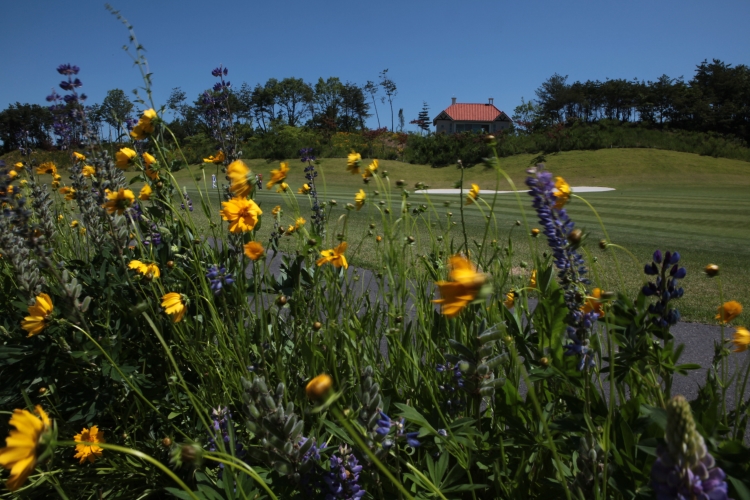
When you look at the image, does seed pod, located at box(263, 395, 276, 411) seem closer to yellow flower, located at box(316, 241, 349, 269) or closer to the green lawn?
yellow flower, located at box(316, 241, 349, 269)

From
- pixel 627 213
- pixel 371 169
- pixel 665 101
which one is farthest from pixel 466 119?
pixel 371 169

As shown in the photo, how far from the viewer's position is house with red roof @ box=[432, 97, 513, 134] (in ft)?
183

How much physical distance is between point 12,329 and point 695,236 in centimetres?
805

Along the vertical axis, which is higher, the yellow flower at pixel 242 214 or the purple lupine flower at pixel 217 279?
the yellow flower at pixel 242 214

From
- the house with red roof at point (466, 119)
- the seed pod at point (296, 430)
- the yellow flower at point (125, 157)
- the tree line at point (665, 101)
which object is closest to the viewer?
the seed pod at point (296, 430)

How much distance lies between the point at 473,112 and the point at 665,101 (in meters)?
23.4

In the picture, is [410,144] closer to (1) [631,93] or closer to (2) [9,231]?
(1) [631,93]

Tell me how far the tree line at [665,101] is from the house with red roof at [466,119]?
9116mm

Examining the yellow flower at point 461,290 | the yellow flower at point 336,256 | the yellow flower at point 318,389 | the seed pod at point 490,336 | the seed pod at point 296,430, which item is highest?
the yellow flower at point 461,290

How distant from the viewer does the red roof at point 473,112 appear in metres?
56.2

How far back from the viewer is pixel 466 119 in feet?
184

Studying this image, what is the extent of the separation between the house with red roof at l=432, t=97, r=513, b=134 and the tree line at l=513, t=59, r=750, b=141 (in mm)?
9116

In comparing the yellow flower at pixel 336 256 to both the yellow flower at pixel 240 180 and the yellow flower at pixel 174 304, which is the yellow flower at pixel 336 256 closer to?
the yellow flower at pixel 240 180

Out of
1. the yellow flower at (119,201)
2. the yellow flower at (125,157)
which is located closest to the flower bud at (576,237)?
the yellow flower at (119,201)
